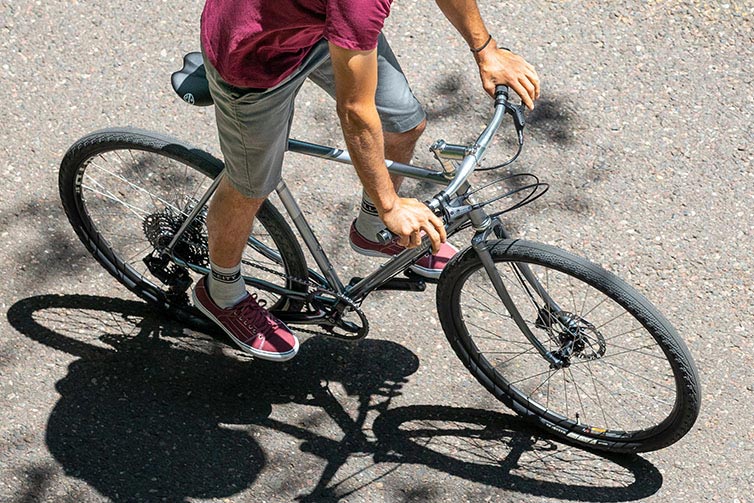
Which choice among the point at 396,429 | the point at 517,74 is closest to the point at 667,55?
the point at 517,74

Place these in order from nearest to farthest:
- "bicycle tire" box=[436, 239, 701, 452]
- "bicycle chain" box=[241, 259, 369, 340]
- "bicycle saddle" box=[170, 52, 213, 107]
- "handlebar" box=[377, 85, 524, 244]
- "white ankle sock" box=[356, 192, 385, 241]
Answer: "handlebar" box=[377, 85, 524, 244] < "bicycle saddle" box=[170, 52, 213, 107] < "bicycle tire" box=[436, 239, 701, 452] < "bicycle chain" box=[241, 259, 369, 340] < "white ankle sock" box=[356, 192, 385, 241]

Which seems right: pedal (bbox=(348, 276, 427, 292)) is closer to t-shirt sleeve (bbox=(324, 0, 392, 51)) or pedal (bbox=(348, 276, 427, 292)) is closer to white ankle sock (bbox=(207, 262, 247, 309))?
white ankle sock (bbox=(207, 262, 247, 309))

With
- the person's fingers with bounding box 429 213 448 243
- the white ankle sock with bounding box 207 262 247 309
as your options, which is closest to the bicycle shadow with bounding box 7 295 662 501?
the white ankle sock with bounding box 207 262 247 309

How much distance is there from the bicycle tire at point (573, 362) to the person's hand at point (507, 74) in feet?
1.75

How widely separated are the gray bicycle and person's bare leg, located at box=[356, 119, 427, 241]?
221mm

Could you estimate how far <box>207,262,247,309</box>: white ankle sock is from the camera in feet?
11.9

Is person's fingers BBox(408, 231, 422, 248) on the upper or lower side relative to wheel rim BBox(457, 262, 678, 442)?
upper

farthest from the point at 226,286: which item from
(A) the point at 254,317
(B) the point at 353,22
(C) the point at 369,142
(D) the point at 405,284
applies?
(B) the point at 353,22

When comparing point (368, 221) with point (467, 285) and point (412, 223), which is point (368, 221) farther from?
point (412, 223)

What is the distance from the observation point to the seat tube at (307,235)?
349cm

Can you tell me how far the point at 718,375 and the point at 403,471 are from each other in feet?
4.31

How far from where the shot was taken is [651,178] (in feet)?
15.2

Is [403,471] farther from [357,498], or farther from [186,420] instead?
[186,420]

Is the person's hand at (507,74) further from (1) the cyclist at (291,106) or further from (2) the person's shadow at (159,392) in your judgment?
(2) the person's shadow at (159,392)
